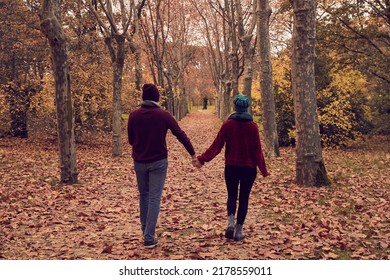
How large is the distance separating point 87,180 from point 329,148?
1186cm

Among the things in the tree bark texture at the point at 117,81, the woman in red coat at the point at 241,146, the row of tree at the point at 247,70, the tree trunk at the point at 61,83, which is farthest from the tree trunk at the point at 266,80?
the woman in red coat at the point at 241,146

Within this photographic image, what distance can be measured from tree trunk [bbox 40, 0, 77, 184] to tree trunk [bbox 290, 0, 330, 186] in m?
5.78

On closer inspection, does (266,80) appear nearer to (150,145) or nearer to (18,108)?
(150,145)

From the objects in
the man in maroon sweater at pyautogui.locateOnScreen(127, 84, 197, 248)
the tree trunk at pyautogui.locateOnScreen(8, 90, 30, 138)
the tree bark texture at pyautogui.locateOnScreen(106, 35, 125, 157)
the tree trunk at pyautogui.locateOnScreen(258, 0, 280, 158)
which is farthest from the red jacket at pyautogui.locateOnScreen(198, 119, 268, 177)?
the tree trunk at pyautogui.locateOnScreen(8, 90, 30, 138)

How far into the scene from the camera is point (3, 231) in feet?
22.0

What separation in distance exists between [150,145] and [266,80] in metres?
10.1

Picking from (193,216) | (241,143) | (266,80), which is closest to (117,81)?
(266,80)

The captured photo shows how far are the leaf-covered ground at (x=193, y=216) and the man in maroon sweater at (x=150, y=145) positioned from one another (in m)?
0.66

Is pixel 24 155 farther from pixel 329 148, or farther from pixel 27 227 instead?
pixel 329 148

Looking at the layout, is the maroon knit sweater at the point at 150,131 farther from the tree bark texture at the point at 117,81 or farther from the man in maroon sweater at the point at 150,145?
the tree bark texture at the point at 117,81

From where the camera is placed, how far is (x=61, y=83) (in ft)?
33.9

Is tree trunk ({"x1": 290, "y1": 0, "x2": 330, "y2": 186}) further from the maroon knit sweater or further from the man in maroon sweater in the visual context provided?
the maroon knit sweater

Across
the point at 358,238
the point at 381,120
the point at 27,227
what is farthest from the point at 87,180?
the point at 381,120

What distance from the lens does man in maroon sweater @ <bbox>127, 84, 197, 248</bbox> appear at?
18.2 ft
